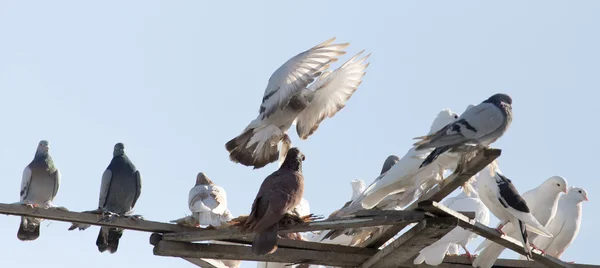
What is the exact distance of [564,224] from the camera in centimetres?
1406

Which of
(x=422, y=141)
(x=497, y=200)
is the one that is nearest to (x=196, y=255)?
(x=422, y=141)

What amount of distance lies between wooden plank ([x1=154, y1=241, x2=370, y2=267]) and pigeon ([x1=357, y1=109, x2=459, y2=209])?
2.02 feet

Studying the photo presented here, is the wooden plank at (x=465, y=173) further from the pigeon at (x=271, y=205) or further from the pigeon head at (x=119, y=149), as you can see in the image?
the pigeon head at (x=119, y=149)

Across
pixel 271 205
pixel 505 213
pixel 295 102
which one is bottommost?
pixel 271 205

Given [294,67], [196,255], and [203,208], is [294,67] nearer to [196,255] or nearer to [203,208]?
[203,208]

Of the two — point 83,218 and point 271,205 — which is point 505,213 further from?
point 83,218

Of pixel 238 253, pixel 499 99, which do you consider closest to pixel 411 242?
pixel 499 99

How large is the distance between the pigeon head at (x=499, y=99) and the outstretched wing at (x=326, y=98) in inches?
124

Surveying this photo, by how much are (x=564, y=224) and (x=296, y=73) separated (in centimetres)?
405

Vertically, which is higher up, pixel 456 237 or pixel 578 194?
pixel 578 194

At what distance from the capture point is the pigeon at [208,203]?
11.4 metres

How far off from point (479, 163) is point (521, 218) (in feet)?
6.92

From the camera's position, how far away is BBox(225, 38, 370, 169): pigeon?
39.7 feet

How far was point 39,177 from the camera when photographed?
12930 millimetres
